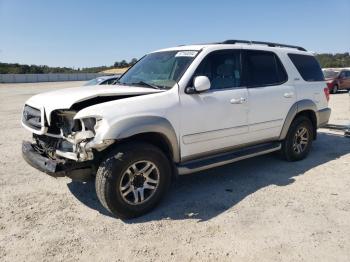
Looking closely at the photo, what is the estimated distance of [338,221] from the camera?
3.83m

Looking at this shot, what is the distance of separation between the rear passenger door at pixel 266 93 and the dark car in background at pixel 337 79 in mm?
16032

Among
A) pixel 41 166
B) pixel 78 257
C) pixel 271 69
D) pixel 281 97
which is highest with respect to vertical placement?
pixel 271 69

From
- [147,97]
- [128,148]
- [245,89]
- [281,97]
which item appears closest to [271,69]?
[281,97]

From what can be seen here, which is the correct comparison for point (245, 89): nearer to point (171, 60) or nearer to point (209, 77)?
point (209, 77)

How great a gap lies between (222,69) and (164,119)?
1.33 m

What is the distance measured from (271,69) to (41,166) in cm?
376

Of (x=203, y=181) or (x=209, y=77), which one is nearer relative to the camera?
(x=209, y=77)

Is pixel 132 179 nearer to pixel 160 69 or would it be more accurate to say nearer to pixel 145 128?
pixel 145 128

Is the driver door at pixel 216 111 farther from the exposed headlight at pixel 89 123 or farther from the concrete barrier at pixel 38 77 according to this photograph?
the concrete barrier at pixel 38 77

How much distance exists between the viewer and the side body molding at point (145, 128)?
3.62 metres

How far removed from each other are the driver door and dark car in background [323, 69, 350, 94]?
56.1ft

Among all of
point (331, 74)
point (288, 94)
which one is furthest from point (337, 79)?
point (288, 94)

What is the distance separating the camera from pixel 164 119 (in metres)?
4.03

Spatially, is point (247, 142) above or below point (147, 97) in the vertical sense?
below
